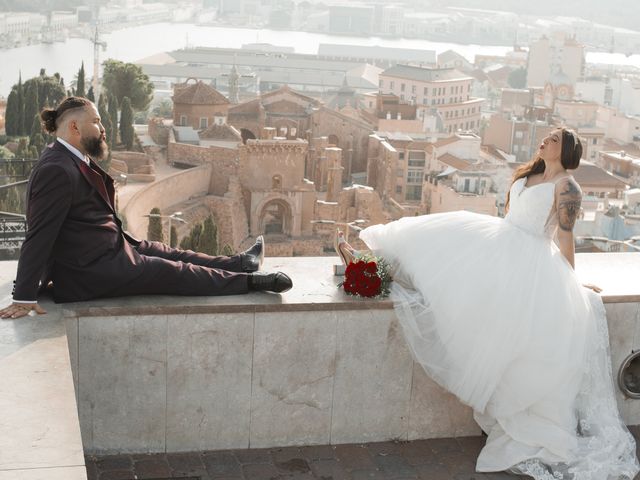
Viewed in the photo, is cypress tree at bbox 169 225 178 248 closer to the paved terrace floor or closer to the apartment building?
the paved terrace floor

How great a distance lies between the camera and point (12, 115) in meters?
25.8

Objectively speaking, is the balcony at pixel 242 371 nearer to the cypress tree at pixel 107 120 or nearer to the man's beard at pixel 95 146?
the man's beard at pixel 95 146

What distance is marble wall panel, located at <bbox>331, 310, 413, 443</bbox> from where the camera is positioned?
2.53 meters

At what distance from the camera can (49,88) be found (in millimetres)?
28734

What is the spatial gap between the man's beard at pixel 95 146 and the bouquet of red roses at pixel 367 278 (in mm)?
700

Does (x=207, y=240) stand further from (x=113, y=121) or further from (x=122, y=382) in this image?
(x=122, y=382)

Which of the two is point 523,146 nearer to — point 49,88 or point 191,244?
point 49,88

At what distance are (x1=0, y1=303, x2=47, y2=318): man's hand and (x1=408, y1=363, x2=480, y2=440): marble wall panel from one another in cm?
100

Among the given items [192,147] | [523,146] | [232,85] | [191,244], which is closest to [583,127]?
[523,146]

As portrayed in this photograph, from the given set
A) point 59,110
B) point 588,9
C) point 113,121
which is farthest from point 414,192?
point 588,9

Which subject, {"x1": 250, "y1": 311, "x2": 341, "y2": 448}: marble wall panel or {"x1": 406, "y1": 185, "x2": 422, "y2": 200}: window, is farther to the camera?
{"x1": 406, "y1": 185, "x2": 422, "y2": 200}: window

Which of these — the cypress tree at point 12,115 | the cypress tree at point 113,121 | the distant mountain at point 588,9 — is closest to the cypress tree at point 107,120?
the cypress tree at point 113,121

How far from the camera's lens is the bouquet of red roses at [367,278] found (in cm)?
252

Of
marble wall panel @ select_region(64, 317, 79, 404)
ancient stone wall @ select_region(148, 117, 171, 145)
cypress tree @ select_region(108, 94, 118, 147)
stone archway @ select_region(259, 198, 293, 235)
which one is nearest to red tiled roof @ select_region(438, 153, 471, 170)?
stone archway @ select_region(259, 198, 293, 235)
